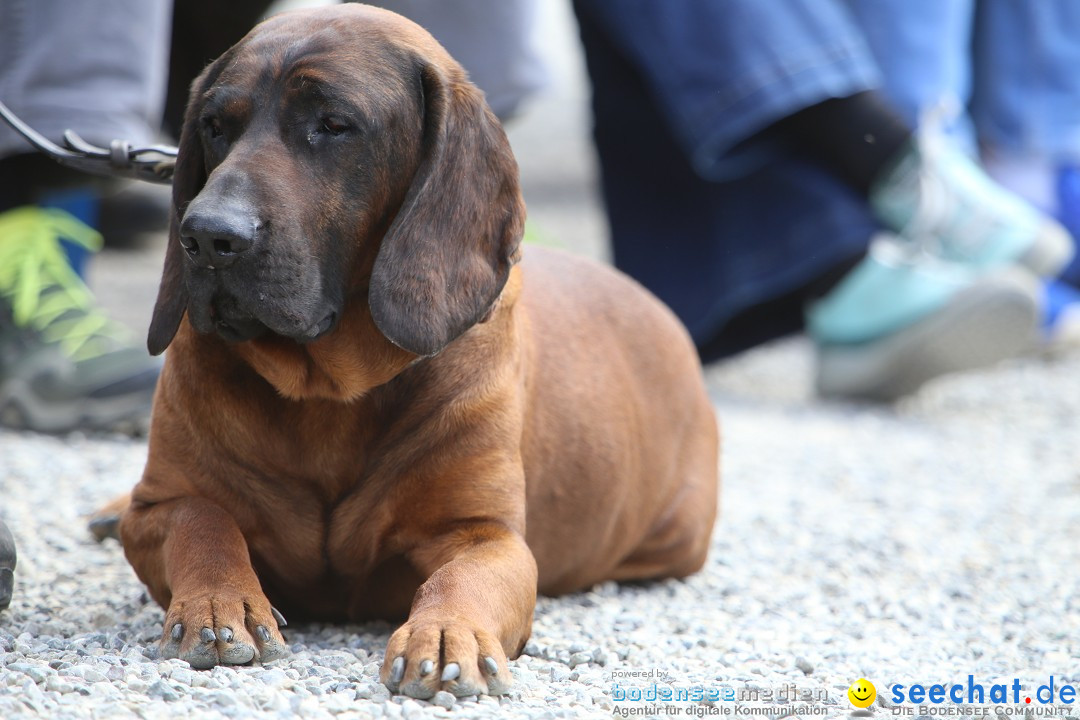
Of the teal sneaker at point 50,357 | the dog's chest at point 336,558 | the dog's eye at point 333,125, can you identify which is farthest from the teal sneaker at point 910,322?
the dog's eye at point 333,125

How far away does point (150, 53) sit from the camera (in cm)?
419

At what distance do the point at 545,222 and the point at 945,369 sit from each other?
4728 mm

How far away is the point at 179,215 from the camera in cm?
272

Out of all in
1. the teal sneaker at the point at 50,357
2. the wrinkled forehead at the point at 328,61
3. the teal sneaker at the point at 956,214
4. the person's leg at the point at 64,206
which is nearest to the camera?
the wrinkled forehead at the point at 328,61

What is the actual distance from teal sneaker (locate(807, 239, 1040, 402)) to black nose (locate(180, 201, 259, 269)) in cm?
417

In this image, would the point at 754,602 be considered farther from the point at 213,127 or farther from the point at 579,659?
the point at 213,127

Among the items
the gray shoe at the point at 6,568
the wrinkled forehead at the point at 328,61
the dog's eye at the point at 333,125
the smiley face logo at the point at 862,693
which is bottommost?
the smiley face logo at the point at 862,693

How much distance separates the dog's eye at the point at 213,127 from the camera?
257cm

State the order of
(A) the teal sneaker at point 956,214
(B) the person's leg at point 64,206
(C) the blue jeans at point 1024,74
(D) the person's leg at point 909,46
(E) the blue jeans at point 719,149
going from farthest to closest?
(C) the blue jeans at point 1024,74 < (D) the person's leg at point 909,46 < (A) the teal sneaker at point 956,214 < (E) the blue jeans at point 719,149 < (B) the person's leg at point 64,206

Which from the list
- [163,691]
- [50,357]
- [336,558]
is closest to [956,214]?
[50,357]

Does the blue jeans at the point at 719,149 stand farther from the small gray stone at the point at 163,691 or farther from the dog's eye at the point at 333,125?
the small gray stone at the point at 163,691

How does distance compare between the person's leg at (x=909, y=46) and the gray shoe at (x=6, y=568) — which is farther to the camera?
the person's leg at (x=909, y=46)

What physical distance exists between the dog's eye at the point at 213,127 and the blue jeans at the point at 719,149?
340 cm

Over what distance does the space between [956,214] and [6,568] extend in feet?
15.8
